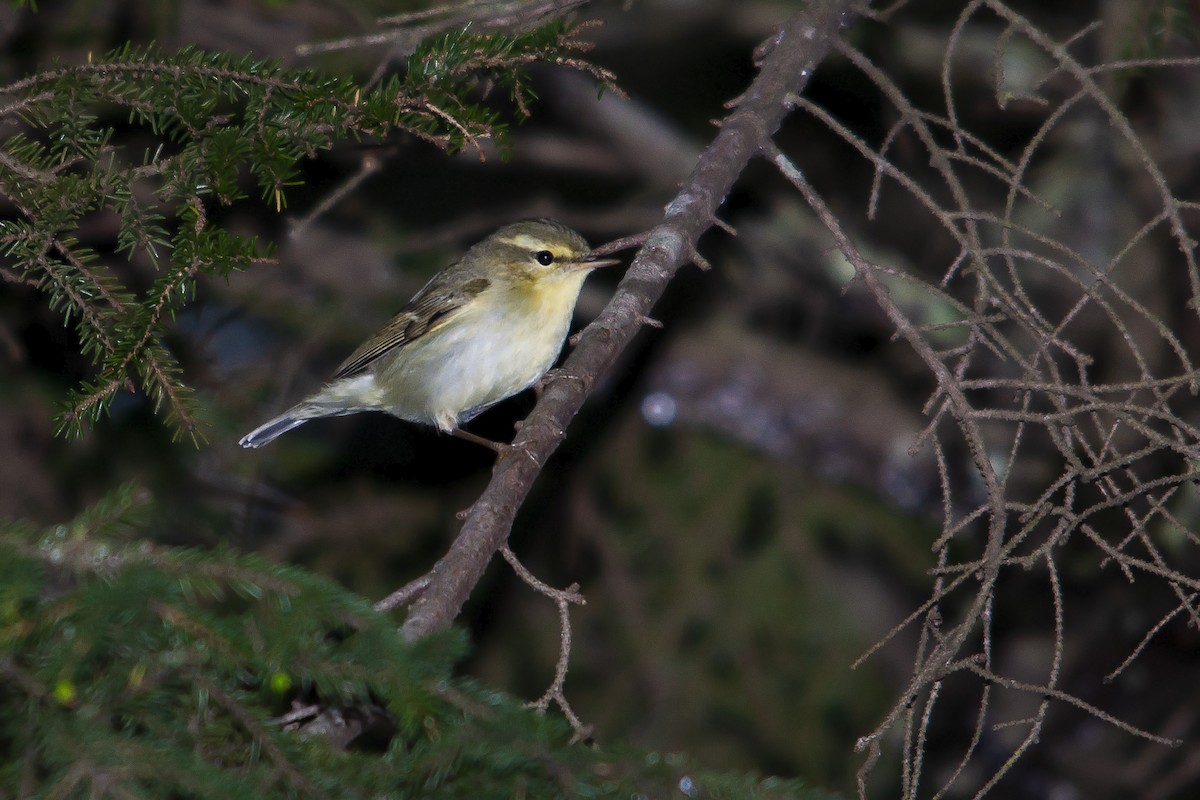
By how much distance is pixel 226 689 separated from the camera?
5.89 ft

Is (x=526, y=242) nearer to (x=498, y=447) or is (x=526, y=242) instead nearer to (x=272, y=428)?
(x=498, y=447)

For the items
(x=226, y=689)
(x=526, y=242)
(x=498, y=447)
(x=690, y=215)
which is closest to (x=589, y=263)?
(x=526, y=242)

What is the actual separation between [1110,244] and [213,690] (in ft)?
20.3

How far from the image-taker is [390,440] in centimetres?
682

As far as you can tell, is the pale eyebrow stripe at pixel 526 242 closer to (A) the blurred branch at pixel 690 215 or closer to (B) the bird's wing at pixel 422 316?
(B) the bird's wing at pixel 422 316

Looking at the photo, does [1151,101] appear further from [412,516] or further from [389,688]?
[389,688]

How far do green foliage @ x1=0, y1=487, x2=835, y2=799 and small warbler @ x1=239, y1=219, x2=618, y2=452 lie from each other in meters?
2.35

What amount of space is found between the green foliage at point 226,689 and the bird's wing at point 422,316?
2939mm

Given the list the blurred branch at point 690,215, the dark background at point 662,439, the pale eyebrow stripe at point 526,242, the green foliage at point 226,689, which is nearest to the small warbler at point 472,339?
the pale eyebrow stripe at point 526,242

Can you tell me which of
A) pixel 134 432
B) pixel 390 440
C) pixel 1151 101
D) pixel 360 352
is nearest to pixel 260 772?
pixel 360 352

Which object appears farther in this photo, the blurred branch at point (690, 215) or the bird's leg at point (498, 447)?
the blurred branch at point (690, 215)

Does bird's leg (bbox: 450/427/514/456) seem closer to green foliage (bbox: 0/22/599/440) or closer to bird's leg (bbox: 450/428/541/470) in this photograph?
bird's leg (bbox: 450/428/541/470)

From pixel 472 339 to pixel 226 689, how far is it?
2.85 meters

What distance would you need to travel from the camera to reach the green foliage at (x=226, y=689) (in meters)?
1.62
